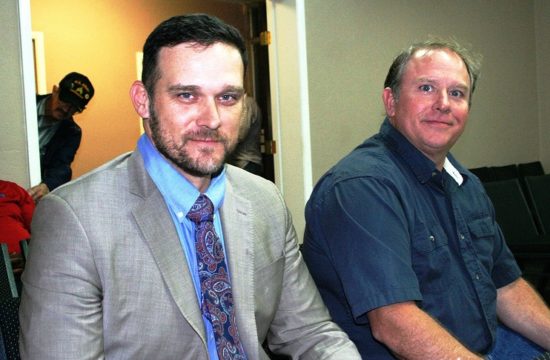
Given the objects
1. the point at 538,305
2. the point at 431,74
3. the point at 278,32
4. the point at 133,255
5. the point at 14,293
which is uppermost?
the point at 278,32

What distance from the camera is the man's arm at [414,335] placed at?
4.68 ft

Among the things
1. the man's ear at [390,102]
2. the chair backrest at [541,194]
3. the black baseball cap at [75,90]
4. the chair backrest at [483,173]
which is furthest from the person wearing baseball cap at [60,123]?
the chair backrest at [483,173]

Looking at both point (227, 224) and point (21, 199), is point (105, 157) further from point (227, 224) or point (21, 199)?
point (227, 224)

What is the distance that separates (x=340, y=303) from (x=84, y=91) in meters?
2.80

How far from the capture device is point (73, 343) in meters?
1.10

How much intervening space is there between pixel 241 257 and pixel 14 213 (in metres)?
1.97

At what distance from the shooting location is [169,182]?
1.29 metres

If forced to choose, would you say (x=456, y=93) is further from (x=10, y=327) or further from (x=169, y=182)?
(x=10, y=327)

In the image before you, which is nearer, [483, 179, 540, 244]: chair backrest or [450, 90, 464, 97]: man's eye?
[450, 90, 464, 97]: man's eye

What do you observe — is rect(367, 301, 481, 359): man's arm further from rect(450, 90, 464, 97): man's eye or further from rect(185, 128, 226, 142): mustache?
rect(450, 90, 464, 97): man's eye

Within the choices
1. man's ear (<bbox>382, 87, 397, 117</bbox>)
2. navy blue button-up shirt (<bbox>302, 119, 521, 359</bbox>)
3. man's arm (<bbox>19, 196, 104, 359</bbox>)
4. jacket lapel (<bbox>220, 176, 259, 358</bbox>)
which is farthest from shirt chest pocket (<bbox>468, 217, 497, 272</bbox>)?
man's arm (<bbox>19, 196, 104, 359</bbox>)

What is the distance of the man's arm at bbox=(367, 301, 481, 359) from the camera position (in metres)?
1.43

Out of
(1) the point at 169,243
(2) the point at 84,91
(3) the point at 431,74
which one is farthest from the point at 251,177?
(2) the point at 84,91

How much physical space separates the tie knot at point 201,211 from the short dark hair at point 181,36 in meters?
0.23
